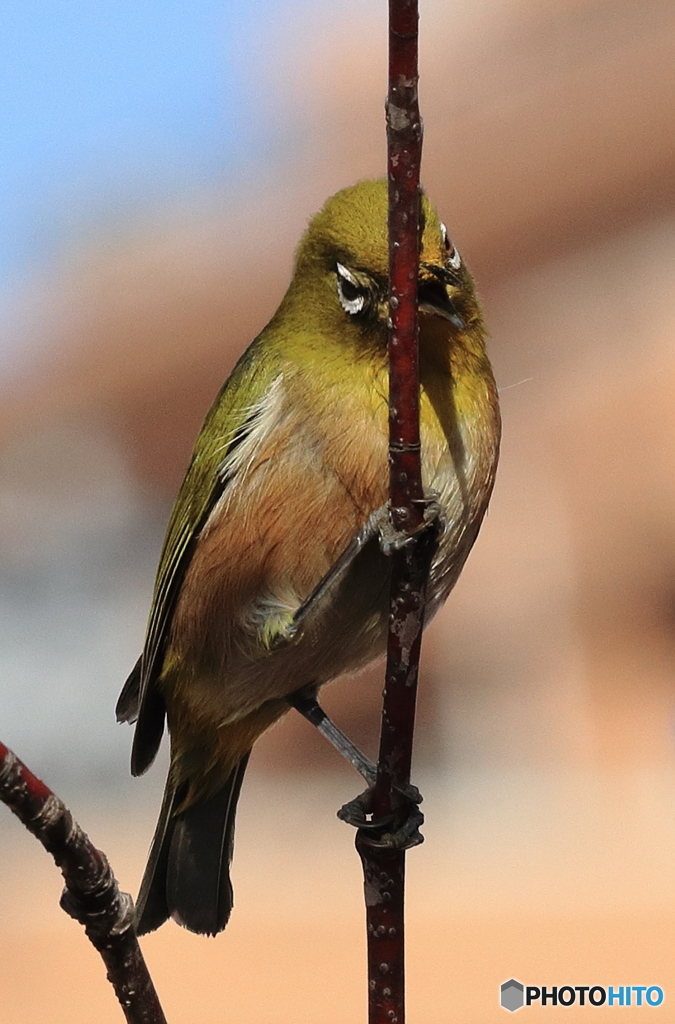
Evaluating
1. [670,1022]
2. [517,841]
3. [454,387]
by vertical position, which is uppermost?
[454,387]

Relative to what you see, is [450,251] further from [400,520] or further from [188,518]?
[188,518]

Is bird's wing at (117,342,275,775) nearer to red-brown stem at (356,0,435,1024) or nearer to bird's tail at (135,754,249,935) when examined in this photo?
bird's tail at (135,754,249,935)

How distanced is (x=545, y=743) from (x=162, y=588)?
2392 mm

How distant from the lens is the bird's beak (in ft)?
7.37

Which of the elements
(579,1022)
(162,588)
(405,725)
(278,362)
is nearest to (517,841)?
(579,1022)

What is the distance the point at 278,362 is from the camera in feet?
8.93

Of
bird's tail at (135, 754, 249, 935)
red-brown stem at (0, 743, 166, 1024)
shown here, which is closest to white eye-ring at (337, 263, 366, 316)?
red-brown stem at (0, 743, 166, 1024)

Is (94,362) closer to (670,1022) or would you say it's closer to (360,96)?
(360,96)

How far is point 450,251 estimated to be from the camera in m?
2.45

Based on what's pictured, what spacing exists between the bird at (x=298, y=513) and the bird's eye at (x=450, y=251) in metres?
0.01

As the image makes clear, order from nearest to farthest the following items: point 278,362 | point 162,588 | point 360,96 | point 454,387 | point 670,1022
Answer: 1. point 454,387
2. point 278,362
3. point 162,588
4. point 670,1022
5. point 360,96

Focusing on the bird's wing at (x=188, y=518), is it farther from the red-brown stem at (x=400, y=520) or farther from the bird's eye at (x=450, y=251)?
the red-brown stem at (x=400, y=520)

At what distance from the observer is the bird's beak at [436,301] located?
225 centimetres

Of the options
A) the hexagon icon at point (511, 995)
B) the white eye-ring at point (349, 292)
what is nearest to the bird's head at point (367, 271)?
the white eye-ring at point (349, 292)
